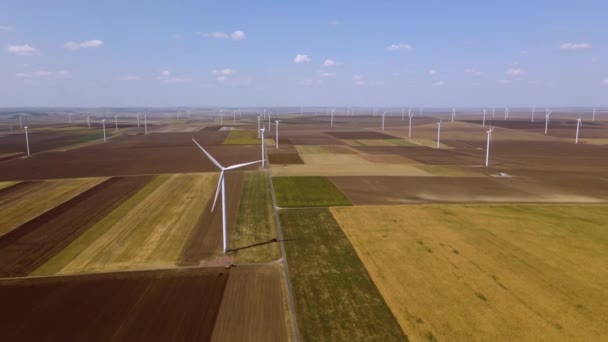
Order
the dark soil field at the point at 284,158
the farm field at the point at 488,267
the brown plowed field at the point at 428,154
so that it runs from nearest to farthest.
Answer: the farm field at the point at 488,267 < the dark soil field at the point at 284,158 < the brown plowed field at the point at 428,154

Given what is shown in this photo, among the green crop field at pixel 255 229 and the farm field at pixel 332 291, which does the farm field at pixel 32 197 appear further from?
the farm field at pixel 332 291

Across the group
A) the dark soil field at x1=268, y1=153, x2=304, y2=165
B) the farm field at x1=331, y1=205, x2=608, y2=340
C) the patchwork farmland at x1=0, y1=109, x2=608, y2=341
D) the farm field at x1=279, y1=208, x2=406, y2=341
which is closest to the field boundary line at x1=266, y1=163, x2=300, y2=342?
the patchwork farmland at x1=0, y1=109, x2=608, y2=341

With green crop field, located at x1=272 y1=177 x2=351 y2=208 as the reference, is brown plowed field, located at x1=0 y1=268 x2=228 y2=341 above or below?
below

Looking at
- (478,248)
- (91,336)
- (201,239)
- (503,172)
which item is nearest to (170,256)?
(201,239)

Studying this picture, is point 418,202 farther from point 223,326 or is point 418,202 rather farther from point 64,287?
point 64,287

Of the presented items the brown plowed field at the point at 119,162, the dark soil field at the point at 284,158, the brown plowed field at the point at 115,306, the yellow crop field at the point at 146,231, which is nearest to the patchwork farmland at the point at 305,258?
the brown plowed field at the point at 115,306

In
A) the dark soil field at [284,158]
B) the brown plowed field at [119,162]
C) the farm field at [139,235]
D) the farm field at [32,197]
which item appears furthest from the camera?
the dark soil field at [284,158]

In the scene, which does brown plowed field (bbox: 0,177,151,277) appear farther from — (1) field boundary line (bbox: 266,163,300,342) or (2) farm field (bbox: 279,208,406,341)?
(2) farm field (bbox: 279,208,406,341)
